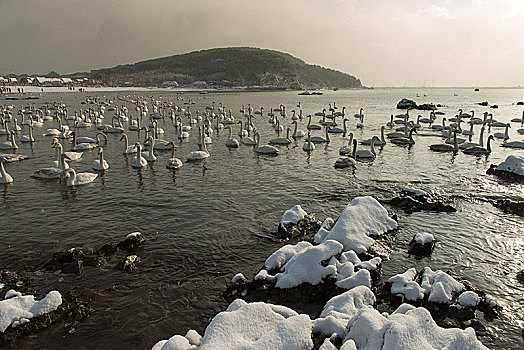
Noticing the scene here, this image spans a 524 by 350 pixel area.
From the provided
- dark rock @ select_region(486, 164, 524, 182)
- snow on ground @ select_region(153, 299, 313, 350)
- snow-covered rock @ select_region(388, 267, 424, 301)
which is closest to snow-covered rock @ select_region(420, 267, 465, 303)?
snow-covered rock @ select_region(388, 267, 424, 301)

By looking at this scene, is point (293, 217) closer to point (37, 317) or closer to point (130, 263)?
point (130, 263)

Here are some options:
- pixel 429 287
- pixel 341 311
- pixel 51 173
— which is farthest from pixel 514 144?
pixel 51 173

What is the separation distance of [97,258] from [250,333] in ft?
19.3

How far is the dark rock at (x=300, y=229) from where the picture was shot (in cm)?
1116

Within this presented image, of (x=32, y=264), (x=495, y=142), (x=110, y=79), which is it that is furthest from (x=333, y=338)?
(x=110, y=79)

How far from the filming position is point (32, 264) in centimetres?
950

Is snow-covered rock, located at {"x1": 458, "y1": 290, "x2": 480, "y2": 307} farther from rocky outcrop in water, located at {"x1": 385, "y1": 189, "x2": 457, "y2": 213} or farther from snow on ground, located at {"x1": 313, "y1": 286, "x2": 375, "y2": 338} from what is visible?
rocky outcrop in water, located at {"x1": 385, "y1": 189, "x2": 457, "y2": 213}

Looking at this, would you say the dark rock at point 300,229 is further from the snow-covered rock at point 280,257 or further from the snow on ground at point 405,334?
the snow on ground at point 405,334

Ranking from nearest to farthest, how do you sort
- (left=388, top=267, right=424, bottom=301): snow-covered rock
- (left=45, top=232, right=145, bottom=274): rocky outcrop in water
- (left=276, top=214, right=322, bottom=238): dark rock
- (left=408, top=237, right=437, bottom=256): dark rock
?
(left=388, top=267, right=424, bottom=301): snow-covered rock, (left=45, top=232, right=145, bottom=274): rocky outcrop in water, (left=408, top=237, right=437, bottom=256): dark rock, (left=276, top=214, right=322, bottom=238): dark rock

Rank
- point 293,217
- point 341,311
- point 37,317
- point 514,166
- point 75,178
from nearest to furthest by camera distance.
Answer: point 341,311 → point 37,317 → point 293,217 → point 75,178 → point 514,166

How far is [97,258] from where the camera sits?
956 centimetres

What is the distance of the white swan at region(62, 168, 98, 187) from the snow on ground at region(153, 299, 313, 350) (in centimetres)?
1275

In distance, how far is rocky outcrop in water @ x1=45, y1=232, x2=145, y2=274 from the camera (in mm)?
9195

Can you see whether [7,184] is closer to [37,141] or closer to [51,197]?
[51,197]
